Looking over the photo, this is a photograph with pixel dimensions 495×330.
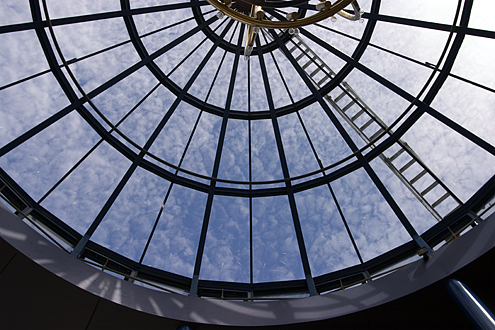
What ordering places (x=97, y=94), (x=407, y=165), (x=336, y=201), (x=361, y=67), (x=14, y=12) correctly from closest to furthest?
1. (x=14, y=12)
2. (x=97, y=94)
3. (x=407, y=165)
4. (x=361, y=67)
5. (x=336, y=201)

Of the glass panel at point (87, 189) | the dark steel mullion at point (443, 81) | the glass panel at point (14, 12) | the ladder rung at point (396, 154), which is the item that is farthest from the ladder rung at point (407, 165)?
the glass panel at point (14, 12)

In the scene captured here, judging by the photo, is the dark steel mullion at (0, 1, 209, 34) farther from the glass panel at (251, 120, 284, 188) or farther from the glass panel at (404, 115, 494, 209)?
the glass panel at (404, 115, 494, 209)

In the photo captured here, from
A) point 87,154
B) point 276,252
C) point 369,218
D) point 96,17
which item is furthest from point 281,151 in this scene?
point 96,17

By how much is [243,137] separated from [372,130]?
5.36 m

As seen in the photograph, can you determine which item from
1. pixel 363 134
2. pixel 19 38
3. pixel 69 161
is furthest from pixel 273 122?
pixel 19 38

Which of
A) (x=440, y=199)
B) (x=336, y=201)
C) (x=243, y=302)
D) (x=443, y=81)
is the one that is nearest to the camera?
(x=443, y=81)

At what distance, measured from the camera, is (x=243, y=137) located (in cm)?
1556

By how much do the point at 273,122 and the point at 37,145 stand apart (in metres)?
9.11

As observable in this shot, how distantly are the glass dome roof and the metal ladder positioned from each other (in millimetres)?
60

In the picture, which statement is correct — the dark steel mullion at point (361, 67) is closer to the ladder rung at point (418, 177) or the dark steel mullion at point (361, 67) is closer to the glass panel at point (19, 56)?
the ladder rung at point (418, 177)

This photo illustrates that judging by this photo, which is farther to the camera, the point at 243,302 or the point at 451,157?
the point at 451,157

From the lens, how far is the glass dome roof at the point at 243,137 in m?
12.3

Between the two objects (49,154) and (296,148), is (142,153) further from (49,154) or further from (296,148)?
(296,148)

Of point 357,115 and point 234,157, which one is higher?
point 357,115
